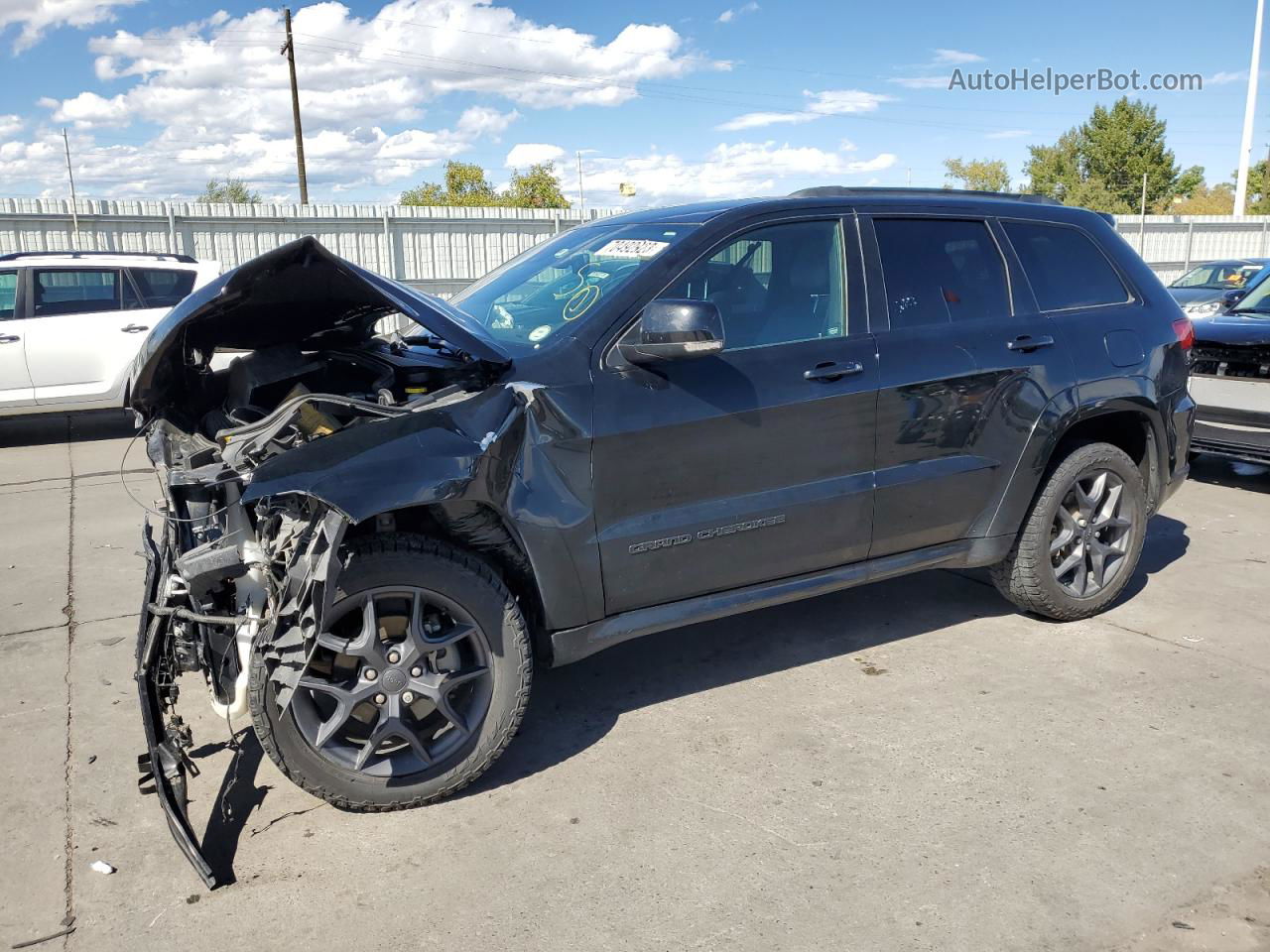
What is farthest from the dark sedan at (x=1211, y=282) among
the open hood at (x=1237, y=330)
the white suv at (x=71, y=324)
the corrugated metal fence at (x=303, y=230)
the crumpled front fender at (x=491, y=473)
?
the crumpled front fender at (x=491, y=473)

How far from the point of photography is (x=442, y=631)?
10.8ft

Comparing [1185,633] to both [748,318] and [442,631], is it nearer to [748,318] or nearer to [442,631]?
[748,318]

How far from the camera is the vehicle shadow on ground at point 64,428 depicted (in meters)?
10.5

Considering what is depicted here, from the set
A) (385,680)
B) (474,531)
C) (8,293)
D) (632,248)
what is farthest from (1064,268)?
(8,293)

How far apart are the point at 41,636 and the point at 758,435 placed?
143 inches

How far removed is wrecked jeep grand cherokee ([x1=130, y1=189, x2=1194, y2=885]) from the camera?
3094mm

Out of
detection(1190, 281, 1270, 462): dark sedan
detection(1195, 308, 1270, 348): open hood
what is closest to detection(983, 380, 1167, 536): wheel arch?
detection(1190, 281, 1270, 462): dark sedan

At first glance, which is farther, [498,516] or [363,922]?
[498,516]

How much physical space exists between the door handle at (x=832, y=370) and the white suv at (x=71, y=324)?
8.47 m

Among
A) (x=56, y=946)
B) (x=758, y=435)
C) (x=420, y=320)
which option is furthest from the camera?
(x=758, y=435)

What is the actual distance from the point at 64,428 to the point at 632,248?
9626 mm

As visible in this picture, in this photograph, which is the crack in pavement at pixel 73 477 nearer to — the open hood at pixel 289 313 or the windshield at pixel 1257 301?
the open hood at pixel 289 313

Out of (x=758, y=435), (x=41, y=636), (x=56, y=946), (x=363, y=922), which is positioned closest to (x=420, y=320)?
(x=758, y=435)

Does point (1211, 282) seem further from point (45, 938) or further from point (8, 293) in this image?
point (45, 938)
